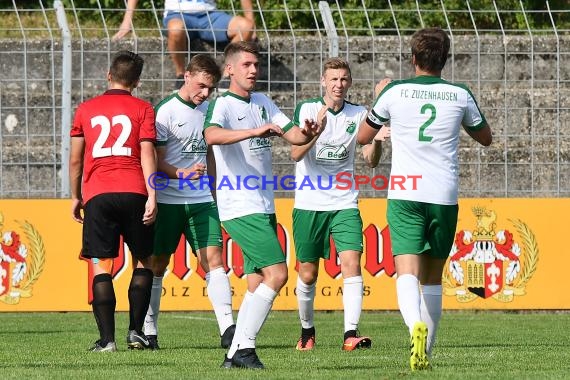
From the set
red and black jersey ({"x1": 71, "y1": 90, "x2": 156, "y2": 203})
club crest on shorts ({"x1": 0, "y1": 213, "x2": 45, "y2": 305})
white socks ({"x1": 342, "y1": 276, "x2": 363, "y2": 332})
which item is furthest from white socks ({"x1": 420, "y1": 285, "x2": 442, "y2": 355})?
club crest on shorts ({"x1": 0, "y1": 213, "x2": 45, "y2": 305})

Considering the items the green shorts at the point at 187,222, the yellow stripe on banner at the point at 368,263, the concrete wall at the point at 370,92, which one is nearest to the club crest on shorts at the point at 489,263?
the yellow stripe on banner at the point at 368,263

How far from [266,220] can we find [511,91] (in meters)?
7.93

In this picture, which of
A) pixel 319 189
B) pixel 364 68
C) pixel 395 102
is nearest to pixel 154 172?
pixel 319 189

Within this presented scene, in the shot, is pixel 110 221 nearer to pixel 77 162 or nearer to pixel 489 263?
pixel 77 162

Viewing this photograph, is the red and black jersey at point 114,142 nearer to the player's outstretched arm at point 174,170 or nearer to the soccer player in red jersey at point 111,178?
the soccer player in red jersey at point 111,178

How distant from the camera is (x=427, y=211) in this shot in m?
8.00

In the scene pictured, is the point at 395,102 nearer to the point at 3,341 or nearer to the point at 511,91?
the point at 3,341

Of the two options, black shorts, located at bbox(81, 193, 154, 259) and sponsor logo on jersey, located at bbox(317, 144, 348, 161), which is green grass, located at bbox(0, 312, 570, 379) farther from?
sponsor logo on jersey, located at bbox(317, 144, 348, 161)

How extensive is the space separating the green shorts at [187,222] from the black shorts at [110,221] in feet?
2.23

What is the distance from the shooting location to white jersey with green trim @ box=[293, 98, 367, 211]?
1014cm

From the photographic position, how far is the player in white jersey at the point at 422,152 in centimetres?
797

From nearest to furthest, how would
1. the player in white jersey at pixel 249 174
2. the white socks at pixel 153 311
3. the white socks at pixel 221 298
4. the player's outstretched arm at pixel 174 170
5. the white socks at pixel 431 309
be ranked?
A: the player in white jersey at pixel 249 174 → the white socks at pixel 431 309 → the player's outstretched arm at pixel 174 170 → the white socks at pixel 221 298 → the white socks at pixel 153 311

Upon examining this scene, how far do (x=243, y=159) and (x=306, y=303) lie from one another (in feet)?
6.88

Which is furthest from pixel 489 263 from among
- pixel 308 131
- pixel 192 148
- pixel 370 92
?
pixel 308 131
